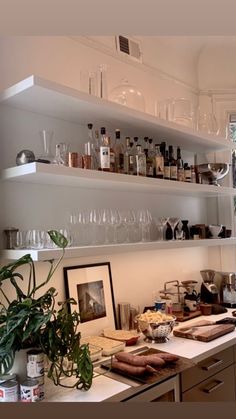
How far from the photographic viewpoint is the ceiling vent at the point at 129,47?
2512 millimetres

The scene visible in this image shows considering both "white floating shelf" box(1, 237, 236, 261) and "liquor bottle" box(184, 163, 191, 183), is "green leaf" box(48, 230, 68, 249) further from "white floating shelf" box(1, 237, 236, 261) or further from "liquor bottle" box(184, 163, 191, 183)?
"liquor bottle" box(184, 163, 191, 183)

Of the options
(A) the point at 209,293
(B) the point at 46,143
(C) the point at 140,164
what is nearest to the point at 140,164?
(C) the point at 140,164

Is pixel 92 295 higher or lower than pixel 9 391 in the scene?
higher

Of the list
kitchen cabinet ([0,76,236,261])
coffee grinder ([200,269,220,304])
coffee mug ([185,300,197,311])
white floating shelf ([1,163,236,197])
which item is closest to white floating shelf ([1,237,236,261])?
kitchen cabinet ([0,76,236,261])

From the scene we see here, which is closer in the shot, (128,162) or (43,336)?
(43,336)

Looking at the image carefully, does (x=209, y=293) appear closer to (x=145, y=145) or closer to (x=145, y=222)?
(x=145, y=222)

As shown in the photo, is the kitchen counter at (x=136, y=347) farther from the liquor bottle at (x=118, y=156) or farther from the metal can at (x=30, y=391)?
the liquor bottle at (x=118, y=156)

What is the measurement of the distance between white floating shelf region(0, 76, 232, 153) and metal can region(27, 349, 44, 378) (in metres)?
1.13

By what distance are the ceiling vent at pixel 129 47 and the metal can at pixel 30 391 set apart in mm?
2107

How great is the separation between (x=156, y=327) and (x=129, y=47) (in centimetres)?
189

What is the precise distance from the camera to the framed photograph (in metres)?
2.05

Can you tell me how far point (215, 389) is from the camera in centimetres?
202

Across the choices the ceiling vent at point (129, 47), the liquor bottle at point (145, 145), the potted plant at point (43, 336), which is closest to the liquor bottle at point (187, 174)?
the liquor bottle at point (145, 145)

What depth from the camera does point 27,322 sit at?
1.38m
